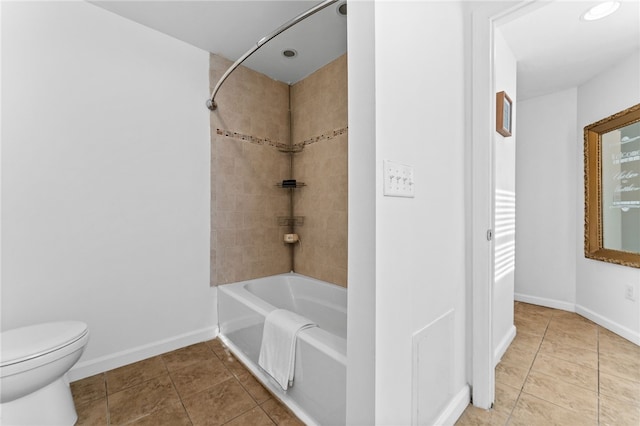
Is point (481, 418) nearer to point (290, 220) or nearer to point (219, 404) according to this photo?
point (219, 404)

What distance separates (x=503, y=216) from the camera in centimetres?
183

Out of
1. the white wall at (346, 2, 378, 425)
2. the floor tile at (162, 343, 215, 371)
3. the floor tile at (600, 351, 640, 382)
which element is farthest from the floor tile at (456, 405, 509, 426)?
the floor tile at (162, 343, 215, 371)

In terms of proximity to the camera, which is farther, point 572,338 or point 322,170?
point 322,170

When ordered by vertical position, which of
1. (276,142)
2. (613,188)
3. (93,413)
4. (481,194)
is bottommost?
(93,413)

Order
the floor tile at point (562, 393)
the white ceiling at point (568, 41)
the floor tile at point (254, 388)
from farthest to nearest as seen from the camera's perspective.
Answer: the white ceiling at point (568, 41), the floor tile at point (254, 388), the floor tile at point (562, 393)

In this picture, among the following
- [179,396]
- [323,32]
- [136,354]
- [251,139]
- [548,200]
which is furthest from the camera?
[548,200]

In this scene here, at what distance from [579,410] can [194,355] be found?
2.30 meters

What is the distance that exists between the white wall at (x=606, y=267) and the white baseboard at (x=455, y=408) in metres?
1.73

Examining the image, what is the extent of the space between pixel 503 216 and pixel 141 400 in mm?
2446

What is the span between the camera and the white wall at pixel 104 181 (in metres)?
1.54

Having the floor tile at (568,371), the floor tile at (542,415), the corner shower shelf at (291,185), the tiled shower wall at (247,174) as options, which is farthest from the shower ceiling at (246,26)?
the floor tile at (568,371)

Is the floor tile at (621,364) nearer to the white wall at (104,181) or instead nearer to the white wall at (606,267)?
the white wall at (606,267)

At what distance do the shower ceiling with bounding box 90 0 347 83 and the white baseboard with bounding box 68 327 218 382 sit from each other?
227 cm

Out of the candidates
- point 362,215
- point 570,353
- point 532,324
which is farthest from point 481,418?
point 532,324
